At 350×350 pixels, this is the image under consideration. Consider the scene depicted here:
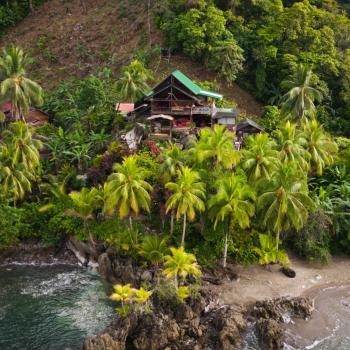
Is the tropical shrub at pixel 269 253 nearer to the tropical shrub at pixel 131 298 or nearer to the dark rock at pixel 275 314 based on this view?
the dark rock at pixel 275 314

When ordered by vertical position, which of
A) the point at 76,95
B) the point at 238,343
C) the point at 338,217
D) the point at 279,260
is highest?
the point at 76,95

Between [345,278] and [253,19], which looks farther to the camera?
[253,19]

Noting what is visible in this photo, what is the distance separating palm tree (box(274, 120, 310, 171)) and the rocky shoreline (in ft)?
36.7

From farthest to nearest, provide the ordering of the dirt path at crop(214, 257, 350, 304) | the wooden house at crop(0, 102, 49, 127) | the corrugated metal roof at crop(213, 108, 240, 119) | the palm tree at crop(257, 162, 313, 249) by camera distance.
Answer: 1. the wooden house at crop(0, 102, 49, 127)
2. the corrugated metal roof at crop(213, 108, 240, 119)
3. the dirt path at crop(214, 257, 350, 304)
4. the palm tree at crop(257, 162, 313, 249)

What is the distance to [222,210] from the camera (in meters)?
35.6

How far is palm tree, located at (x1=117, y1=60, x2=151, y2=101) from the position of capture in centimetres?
5184

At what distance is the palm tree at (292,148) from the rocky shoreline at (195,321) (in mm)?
11184

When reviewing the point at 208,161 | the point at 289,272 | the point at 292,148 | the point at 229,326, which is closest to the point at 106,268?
the point at 208,161

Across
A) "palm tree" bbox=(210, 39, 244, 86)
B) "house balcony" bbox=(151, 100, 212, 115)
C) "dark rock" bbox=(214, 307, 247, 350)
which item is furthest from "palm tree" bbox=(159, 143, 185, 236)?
"palm tree" bbox=(210, 39, 244, 86)

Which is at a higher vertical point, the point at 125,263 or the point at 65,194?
the point at 65,194

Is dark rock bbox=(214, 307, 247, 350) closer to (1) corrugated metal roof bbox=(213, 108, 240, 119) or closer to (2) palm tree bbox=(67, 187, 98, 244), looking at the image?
(2) palm tree bbox=(67, 187, 98, 244)

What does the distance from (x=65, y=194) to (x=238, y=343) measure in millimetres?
23007

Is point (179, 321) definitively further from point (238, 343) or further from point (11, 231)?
point (11, 231)

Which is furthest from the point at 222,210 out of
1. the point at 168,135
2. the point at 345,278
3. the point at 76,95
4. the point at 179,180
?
the point at 76,95
